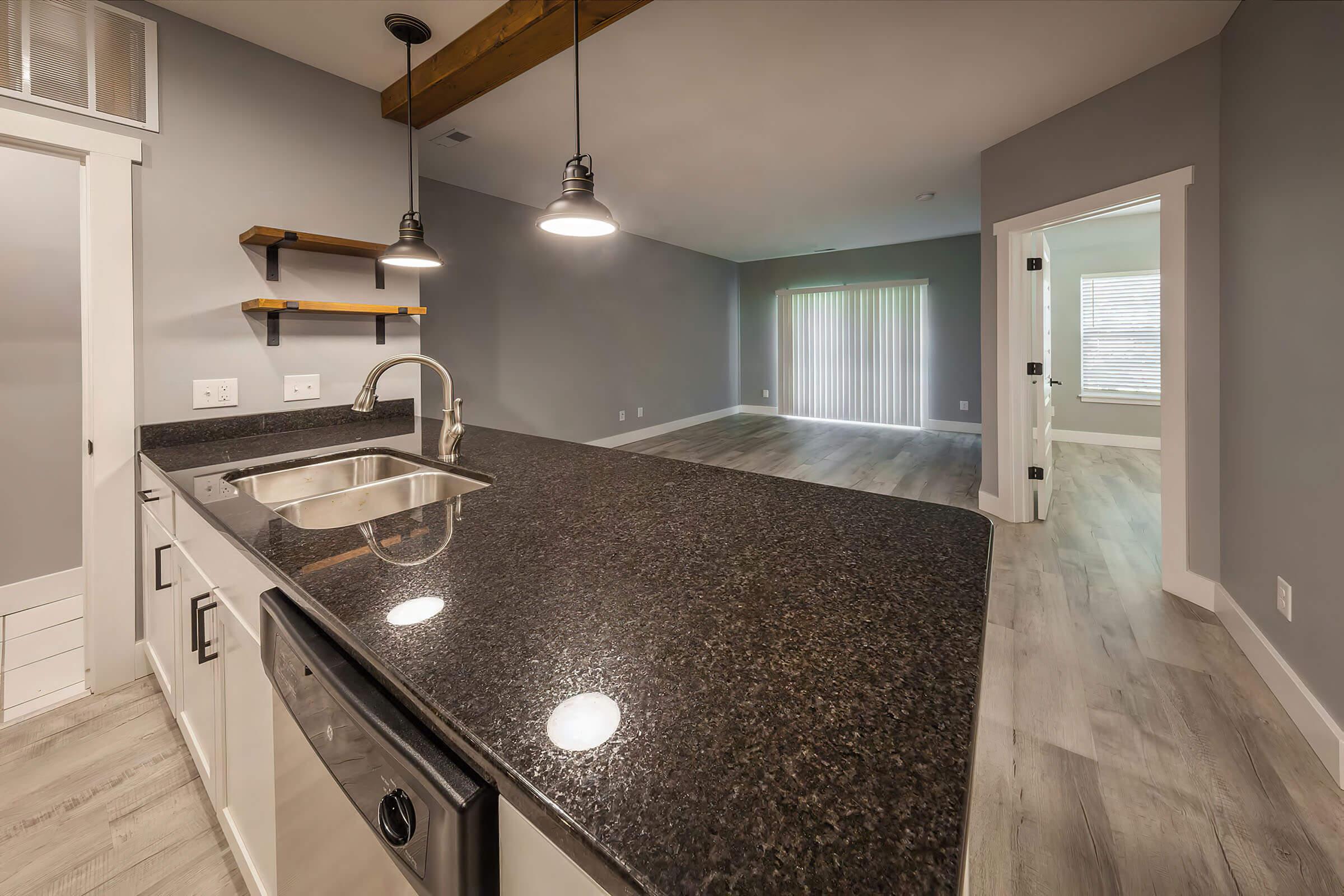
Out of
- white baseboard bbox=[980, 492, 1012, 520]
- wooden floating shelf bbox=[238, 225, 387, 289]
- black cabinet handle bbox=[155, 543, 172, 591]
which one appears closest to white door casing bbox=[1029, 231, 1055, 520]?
white baseboard bbox=[980, 492, 1012, 520]

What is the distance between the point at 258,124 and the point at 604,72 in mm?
1511

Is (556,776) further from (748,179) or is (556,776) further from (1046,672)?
(748,179)

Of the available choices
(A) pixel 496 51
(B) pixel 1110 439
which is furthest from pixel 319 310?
(B) pixel 1110 439

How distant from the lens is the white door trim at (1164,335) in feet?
8.23

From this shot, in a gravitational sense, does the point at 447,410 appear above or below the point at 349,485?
above

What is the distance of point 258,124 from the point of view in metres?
2.22

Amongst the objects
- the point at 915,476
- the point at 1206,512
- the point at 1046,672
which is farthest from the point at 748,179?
the point at 1046,672

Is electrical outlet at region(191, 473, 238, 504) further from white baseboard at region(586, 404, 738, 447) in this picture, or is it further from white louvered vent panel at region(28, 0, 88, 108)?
white baseboard at region(586, 404, 738, 447)

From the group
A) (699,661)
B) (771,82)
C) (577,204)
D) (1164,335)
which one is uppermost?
(771,82)

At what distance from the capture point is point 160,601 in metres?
1.75

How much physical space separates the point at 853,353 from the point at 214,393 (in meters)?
7.07

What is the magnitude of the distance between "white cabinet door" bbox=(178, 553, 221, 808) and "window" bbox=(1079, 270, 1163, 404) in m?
7.35

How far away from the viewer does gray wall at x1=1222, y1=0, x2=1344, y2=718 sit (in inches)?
61.1

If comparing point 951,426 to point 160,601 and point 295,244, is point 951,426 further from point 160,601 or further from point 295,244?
point 160,601
